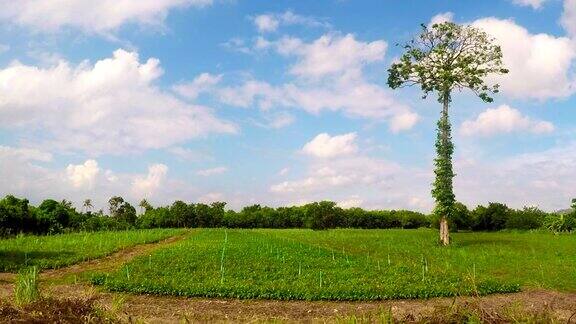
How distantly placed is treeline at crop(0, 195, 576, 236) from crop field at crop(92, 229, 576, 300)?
28.7m

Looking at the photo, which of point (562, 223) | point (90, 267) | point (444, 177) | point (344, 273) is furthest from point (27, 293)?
point (562, 223)

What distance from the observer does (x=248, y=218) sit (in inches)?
4801

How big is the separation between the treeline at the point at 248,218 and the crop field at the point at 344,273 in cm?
2869

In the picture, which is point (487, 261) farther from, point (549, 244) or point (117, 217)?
point (117, 217)

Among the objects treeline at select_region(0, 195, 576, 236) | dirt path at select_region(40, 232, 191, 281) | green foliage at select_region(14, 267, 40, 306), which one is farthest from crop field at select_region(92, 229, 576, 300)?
treeline at select_region(0, 195, 576, 236)

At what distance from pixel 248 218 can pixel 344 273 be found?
312ft

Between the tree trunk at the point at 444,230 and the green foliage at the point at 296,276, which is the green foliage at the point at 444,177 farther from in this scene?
the green foliage at the point at 296,276

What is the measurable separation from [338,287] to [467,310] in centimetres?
1999

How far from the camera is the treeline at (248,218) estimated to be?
3029 inches

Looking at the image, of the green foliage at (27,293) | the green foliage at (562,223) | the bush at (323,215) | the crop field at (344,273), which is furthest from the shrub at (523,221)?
the green foliage at (27,293)

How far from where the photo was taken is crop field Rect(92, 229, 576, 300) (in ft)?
74.2

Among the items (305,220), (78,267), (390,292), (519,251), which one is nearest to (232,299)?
(390,292)

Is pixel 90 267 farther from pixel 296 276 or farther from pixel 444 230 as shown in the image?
pixel 444 230

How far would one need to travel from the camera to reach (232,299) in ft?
71.2
